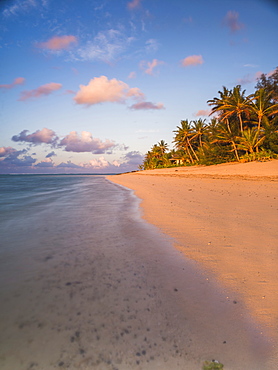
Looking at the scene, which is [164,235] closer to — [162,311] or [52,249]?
[52,249]

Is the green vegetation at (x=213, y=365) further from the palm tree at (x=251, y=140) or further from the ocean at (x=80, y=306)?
the palm tree at (x=251, y=140)

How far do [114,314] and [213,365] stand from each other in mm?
844

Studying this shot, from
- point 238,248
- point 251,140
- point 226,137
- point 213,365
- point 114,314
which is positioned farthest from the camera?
point 226,137

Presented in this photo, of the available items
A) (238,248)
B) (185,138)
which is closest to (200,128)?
(185,138)

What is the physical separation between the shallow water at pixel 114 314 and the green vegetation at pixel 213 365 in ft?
0.12

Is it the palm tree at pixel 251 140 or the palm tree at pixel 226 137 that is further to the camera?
the palm tree at pixel 226 137

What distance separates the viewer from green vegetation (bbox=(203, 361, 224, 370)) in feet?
4.33

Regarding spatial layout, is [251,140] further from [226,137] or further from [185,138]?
[185,138]

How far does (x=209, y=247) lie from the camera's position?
3381mm

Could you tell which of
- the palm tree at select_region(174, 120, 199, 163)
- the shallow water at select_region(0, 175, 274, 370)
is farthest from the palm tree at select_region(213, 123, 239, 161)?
the shallow water at select_region(0, 175, 274, 370)

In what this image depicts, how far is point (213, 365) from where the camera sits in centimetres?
134

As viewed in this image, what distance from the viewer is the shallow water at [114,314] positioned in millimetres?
1416

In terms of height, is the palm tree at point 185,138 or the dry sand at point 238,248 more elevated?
the palm tree at point 185,138

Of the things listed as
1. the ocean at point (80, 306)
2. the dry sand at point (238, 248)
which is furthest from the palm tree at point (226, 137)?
the ocean at point (80, 306)
